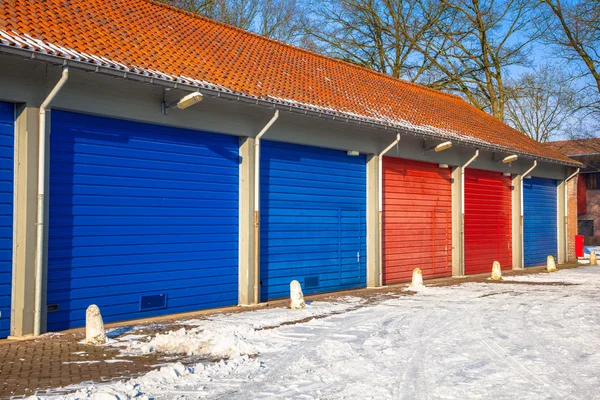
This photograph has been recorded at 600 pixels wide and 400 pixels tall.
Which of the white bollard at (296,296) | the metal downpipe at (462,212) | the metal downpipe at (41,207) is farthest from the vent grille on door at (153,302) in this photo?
the metal downpipe at (462,212)

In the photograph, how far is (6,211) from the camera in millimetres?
8594

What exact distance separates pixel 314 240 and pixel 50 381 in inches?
325

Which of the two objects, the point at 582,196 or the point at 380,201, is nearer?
the point at 380,201

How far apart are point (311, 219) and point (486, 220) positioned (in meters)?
8.57

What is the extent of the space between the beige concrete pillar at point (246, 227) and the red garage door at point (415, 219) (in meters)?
4.69

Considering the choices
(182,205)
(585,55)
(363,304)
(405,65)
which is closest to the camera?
(182,205)

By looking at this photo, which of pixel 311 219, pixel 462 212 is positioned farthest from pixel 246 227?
pixel 462 212

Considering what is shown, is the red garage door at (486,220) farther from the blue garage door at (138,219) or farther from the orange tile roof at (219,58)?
the blue garage door at (138,219)

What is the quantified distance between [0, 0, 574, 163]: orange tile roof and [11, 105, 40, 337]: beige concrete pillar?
1.15 metres

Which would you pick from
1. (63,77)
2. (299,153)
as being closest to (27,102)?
(63,77)

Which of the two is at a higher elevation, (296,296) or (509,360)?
(296,296)

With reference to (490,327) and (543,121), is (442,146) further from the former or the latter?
(543,121)

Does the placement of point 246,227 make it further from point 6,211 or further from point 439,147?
point 439,147

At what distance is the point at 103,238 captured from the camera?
32.4 ft
